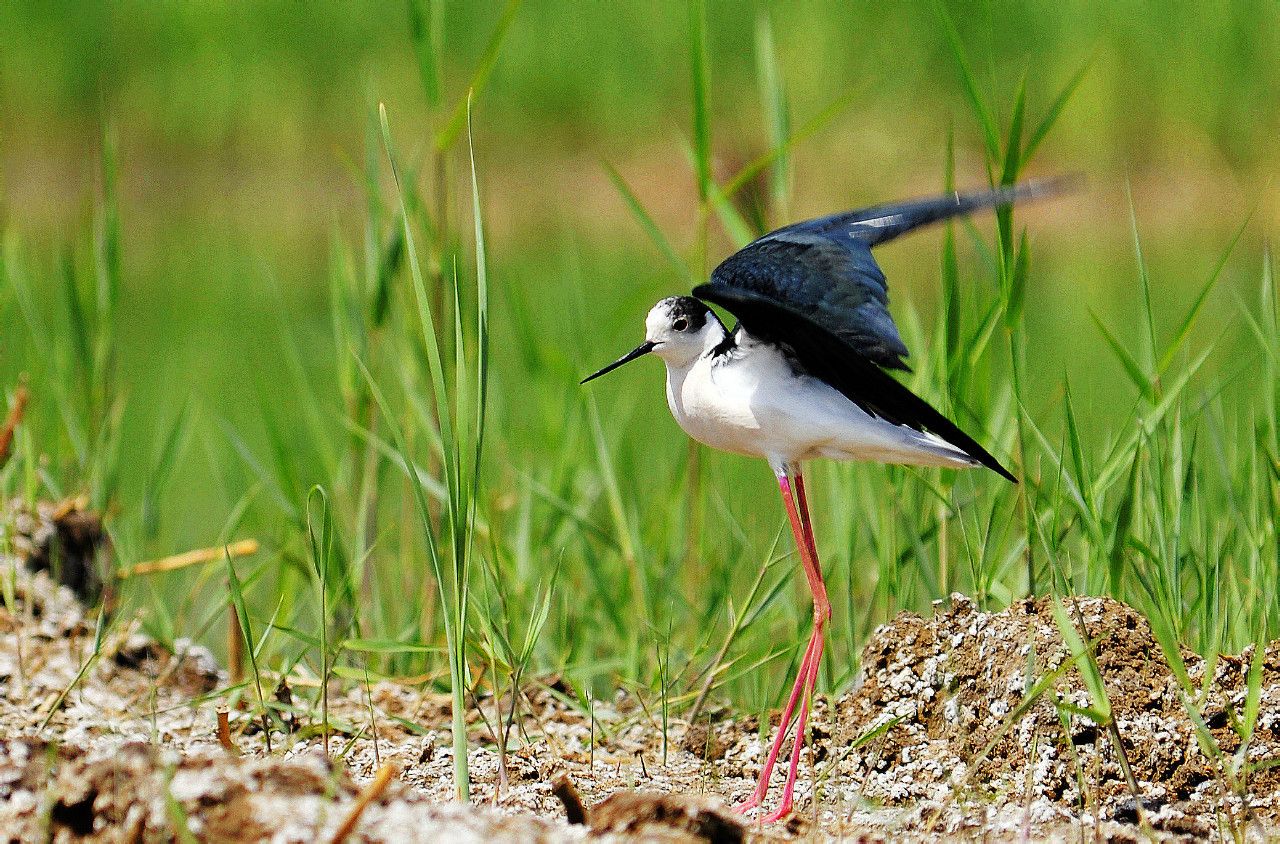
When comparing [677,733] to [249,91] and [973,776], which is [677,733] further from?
[249,91]

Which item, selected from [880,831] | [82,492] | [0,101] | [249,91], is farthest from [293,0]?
[880,831]

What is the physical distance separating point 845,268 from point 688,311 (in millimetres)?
288

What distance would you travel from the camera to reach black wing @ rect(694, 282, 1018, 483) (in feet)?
Answer: 7.89

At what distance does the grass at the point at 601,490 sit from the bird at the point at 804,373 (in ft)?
0.52

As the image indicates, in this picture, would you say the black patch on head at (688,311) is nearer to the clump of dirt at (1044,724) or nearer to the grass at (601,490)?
the grass at (601,490)

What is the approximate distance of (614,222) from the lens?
1184 cm

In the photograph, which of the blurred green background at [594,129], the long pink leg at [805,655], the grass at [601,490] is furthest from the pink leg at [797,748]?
the blurred green background at [594,129]

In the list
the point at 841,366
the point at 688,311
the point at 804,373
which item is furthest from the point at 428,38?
the point at 841,366

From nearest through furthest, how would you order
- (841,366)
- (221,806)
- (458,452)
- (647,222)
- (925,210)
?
(221,806) < (458,452) < (841,366) < (925,210) < (647,222)

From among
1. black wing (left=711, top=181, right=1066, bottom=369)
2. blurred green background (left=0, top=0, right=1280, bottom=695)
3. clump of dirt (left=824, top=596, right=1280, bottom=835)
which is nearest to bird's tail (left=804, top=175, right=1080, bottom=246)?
black wing (left=711, top=181, right=1066, bottom=369)

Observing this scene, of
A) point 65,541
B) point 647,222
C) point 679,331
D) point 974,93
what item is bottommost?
point 65,541

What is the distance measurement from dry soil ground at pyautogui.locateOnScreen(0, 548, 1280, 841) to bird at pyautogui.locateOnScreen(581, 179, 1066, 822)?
0.15 m

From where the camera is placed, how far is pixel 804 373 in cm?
267

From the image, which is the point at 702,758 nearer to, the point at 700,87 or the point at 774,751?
the point at 774,751
